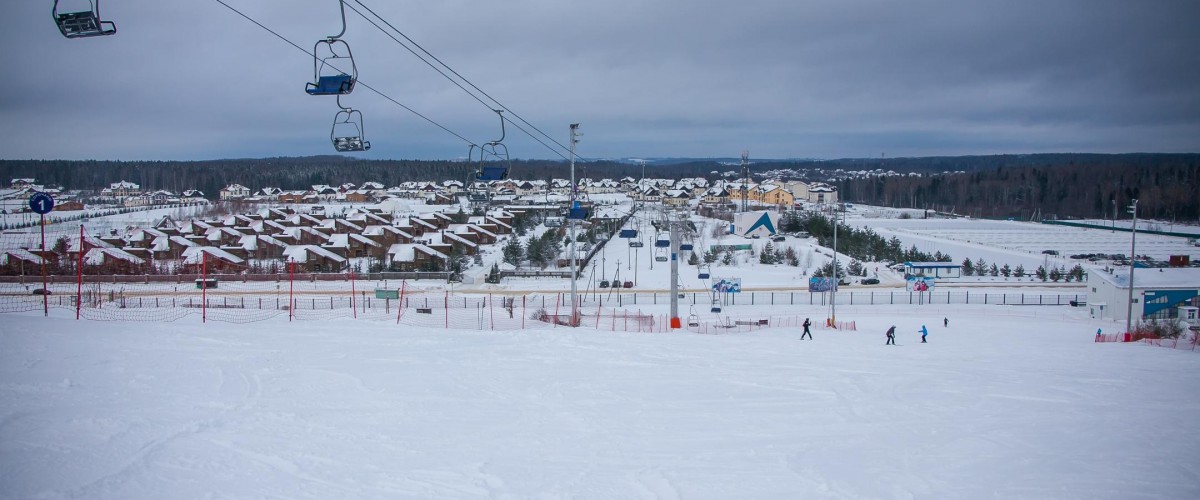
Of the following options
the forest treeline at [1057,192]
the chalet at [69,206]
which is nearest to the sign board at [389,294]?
the forest treeline at [1057,192]

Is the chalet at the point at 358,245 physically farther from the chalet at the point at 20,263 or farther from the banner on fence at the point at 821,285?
the banner on fence at the point at 821,285

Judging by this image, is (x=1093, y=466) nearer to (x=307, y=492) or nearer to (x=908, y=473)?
(x=908, y=473)

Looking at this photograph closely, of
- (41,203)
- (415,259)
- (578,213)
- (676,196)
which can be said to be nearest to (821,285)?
(578,213)

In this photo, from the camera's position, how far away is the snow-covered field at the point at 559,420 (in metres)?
5.18

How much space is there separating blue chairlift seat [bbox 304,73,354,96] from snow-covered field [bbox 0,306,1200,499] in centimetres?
326

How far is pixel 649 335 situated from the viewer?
12469 millimetres

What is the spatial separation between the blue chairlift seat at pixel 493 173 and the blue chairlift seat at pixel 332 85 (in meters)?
4.04

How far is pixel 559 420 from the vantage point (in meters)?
6.79

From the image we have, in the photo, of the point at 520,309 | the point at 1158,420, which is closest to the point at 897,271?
the point at 520,309

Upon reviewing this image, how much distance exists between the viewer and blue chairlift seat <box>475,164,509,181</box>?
1119 centimetres

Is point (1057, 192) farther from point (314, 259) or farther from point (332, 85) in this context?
point (332, 85)

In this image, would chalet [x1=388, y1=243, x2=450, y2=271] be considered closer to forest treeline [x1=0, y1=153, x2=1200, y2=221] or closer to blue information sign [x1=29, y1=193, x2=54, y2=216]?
forest treeline [x1=0, y1=153, x2=1200, y2=221]

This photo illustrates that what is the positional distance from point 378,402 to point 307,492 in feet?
7.90

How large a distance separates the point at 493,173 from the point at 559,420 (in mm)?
5640
